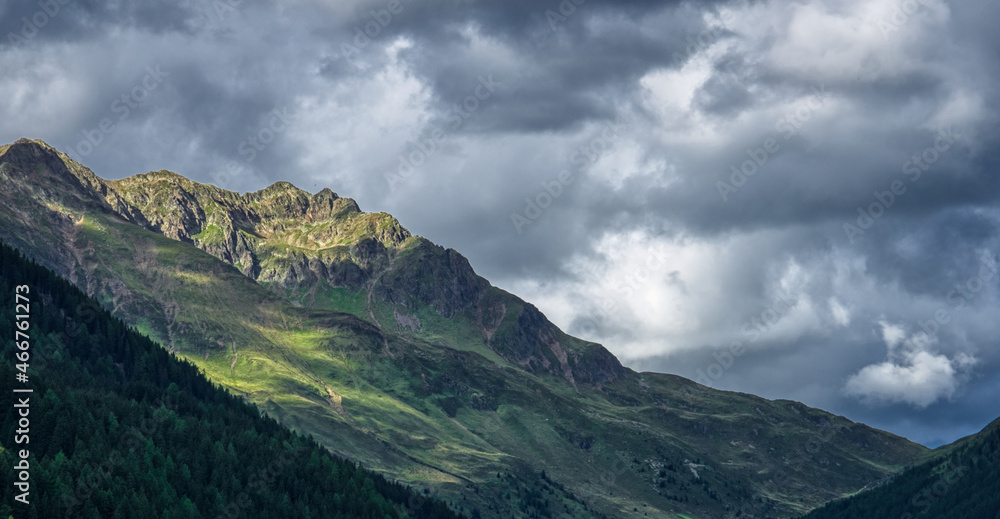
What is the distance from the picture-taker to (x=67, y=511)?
194000 mm

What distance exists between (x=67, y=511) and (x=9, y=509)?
16688 millimetres

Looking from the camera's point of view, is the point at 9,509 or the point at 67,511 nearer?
the point at 9,509

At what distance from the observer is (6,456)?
193 metres

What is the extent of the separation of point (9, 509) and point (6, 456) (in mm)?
17850

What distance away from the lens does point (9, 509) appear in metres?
178

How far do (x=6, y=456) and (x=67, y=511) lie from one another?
16444mm

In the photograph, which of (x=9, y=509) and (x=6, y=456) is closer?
(x=9, y=509)
